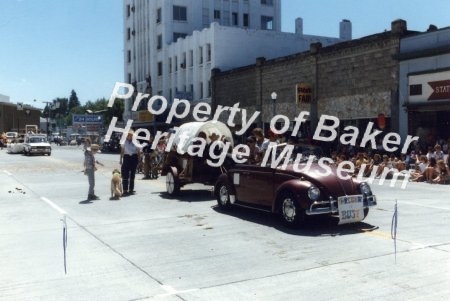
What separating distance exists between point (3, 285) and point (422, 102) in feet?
69.2

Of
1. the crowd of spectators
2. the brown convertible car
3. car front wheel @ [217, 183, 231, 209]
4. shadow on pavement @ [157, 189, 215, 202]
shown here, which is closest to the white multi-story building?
the crowd of spectators

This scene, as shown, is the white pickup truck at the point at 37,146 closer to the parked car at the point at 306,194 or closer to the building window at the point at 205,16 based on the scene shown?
the building window at the point at 205,16

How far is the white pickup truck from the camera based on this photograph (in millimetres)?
41219

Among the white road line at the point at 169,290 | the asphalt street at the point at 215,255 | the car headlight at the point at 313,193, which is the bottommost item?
the white road line at the point at 169,290

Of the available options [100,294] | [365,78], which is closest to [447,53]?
[365,78]

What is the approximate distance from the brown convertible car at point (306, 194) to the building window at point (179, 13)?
138 ft

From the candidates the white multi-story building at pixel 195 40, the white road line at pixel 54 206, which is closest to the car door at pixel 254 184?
the white road line at pixel 54 206

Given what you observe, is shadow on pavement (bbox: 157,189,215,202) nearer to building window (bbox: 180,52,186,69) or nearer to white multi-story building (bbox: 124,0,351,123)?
white multi-story building (bbox: 124,0,351,123)

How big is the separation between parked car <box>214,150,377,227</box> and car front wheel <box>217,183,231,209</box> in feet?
3.36

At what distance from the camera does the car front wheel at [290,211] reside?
8875mm

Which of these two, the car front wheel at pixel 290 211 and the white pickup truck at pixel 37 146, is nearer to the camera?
the car front wheel at pixel 290 211

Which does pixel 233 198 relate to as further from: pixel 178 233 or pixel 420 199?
pixel 420 199

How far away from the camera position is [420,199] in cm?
1336

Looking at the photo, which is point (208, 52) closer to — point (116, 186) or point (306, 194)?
point (116, 186)
